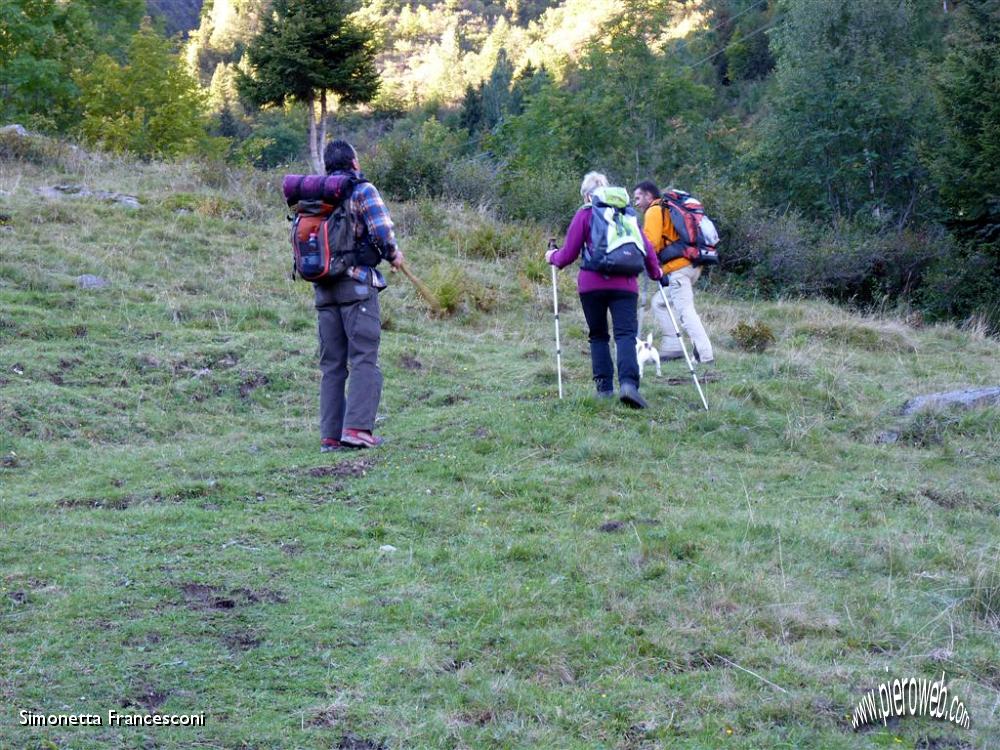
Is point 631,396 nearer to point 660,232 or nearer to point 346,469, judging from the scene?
point 346,469

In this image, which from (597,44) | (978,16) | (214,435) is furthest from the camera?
(597,44)

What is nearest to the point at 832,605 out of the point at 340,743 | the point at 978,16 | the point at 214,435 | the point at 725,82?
the point at 340,743

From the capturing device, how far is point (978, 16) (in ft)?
76.5

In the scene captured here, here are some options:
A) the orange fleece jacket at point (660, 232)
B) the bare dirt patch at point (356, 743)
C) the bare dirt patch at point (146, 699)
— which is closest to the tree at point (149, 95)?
the orange fleece jacket at point (660, 232)

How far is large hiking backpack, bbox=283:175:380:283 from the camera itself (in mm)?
8164

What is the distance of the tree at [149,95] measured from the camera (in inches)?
1125

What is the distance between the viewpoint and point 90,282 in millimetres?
12734

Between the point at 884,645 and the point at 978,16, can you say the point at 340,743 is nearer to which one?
the point at 884,645

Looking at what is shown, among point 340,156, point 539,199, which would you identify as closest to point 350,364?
point 340,156

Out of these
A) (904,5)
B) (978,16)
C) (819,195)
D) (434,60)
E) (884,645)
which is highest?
(434,60)

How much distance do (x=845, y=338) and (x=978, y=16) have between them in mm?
12632

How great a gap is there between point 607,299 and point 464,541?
333 cm

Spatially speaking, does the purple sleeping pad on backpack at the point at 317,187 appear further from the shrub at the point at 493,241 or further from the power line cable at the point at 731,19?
the power line cable at the point at 731,19

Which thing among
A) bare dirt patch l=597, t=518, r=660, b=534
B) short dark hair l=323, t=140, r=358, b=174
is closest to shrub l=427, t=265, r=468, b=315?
short dark hair l=323, t=140, r=358, b=174
